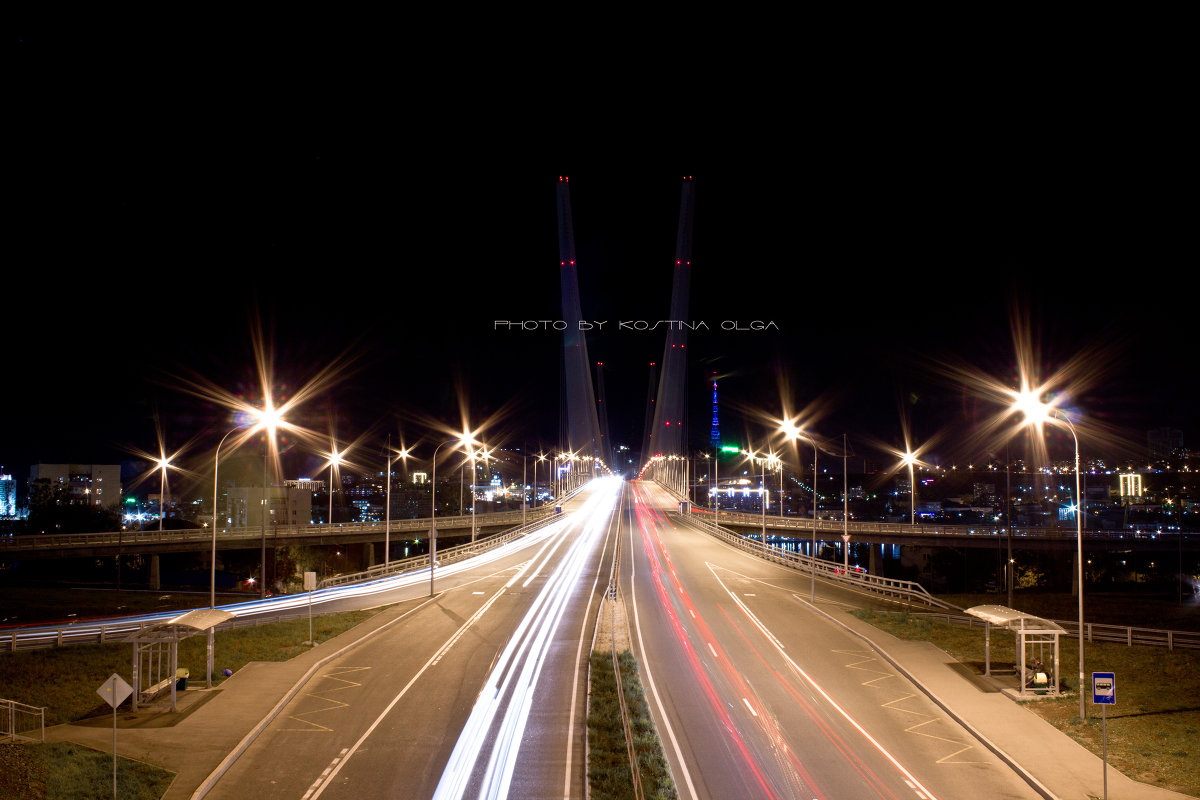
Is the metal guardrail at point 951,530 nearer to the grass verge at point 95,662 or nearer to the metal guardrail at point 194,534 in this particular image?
the metal guardrail at point 194,534

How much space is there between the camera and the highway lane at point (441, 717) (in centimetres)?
1336

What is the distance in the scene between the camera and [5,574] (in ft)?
205

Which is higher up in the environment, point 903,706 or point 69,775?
point 69,775

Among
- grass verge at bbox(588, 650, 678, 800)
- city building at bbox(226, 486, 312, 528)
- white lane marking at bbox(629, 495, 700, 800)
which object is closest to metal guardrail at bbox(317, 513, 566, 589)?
white lane marking at bbox(629, 495, 700, 800)

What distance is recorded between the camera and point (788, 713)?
56.8ft

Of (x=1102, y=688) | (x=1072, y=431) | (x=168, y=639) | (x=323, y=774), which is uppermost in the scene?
(x=1072, y=431)

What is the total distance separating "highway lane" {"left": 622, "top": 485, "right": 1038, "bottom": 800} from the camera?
44.5ft

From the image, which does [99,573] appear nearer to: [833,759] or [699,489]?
[833,759]

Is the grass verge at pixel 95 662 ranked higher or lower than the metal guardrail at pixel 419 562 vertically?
higher

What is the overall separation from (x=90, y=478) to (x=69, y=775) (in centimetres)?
14034

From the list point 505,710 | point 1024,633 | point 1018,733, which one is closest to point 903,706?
point 1018,733

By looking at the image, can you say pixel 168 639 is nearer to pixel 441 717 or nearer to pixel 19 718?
pixel 19 718

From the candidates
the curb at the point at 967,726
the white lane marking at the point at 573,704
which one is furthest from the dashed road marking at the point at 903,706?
the white lane marking at the point at 573,704

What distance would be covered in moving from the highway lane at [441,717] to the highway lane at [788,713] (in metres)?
2.47
